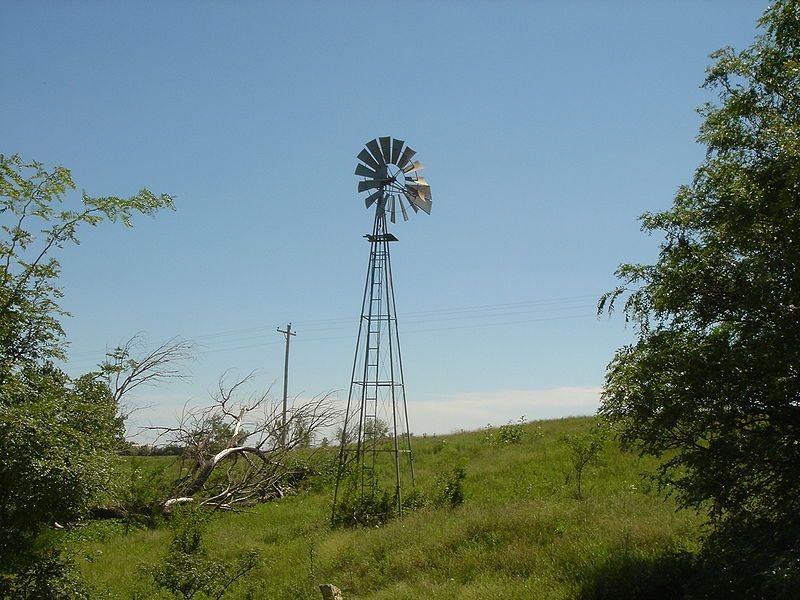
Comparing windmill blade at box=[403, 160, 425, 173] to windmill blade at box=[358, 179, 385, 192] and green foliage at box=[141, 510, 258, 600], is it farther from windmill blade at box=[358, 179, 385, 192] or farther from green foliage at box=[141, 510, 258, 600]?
green foliage at box=[141, 510, 258, 600]

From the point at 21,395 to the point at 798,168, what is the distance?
1024cm

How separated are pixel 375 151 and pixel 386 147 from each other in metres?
0.30

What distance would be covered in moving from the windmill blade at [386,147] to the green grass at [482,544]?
7.87 meters

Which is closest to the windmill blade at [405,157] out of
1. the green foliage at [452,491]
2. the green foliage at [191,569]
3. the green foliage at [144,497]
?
the green foliage at [452,491]

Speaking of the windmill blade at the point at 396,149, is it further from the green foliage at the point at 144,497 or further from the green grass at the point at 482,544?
the green foliage at the point at 144,497

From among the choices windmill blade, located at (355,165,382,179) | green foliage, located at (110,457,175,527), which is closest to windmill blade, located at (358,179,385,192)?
windmill blade, located at (355,165,382,179)

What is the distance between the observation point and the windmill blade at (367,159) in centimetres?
1791

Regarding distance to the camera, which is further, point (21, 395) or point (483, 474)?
point (483, 474)

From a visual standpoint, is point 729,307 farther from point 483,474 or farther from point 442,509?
point 483,474

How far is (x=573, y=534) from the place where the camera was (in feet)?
40.6

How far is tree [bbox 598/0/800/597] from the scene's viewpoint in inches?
324

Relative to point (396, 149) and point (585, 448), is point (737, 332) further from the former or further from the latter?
point (396, 149)

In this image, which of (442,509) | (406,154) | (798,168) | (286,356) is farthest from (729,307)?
(286,356)

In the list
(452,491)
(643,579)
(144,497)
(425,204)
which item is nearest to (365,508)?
(452,491)
